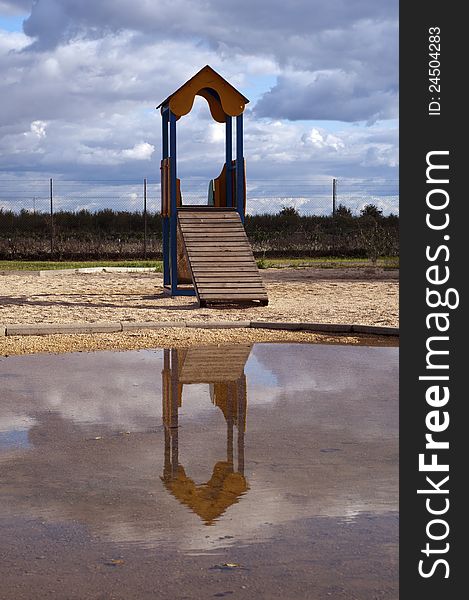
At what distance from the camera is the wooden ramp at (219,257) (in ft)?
48.6

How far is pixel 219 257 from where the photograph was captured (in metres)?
15.7

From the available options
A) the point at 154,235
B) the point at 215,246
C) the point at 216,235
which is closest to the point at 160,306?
the point at 215,246

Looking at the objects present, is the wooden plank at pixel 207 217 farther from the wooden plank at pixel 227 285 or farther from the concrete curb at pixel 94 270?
the concrete curb at pixel 94 270

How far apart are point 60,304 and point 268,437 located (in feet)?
31.5

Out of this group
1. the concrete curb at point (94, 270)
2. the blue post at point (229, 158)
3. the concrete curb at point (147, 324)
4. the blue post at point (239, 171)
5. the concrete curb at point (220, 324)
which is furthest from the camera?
the concrete curb at point (94, 270)

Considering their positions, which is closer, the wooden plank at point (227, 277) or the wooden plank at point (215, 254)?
the wooden plank at point (227, 277)

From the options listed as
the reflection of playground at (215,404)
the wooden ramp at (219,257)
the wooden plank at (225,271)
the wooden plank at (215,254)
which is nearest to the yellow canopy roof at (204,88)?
the wooden ramp at (219,257)

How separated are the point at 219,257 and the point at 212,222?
1.02 m

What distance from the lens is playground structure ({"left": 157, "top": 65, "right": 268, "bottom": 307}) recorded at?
1506cm

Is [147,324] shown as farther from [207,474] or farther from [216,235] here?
[207,474]

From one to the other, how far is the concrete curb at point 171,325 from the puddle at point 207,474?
94.6 inches

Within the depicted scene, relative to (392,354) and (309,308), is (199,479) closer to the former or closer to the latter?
(392,354)

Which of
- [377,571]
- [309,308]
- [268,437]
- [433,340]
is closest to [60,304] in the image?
→ [309,308]

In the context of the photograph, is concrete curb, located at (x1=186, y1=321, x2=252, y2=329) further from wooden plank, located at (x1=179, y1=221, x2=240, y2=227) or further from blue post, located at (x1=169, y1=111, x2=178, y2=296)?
blue post, located at (x1=169, y1=111, x2=178, y2=296)
